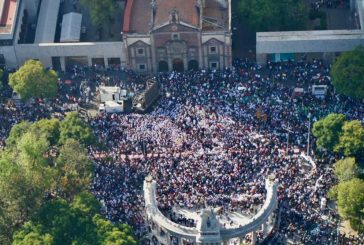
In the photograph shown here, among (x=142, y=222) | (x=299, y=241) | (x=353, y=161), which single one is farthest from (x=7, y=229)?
(x=353, y=161)

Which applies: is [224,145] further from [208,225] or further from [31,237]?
[31,237]

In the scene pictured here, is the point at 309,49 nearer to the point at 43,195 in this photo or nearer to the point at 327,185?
the point at 327,185

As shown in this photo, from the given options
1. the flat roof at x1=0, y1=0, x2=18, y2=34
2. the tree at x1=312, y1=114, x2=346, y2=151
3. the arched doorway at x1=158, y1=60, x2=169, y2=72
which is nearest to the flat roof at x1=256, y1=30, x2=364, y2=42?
the arched doorway at x1=158, y1=60, x2=169, y2=72

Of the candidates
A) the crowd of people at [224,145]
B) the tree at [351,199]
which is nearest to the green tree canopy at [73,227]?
the crowd of people at [224,145]

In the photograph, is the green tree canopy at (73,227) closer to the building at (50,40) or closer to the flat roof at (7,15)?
the building at (50,40)

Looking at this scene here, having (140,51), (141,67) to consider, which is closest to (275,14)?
(140,51)

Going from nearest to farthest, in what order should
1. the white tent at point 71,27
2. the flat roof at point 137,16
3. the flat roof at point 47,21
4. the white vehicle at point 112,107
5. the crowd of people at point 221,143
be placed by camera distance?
1. the crowd of people at point 221,143
2. the white vehicle at point 112,107
3. the flat roof at point 137,16
4. the white tent at point 71,27
5. the flat roof at point 47,21
